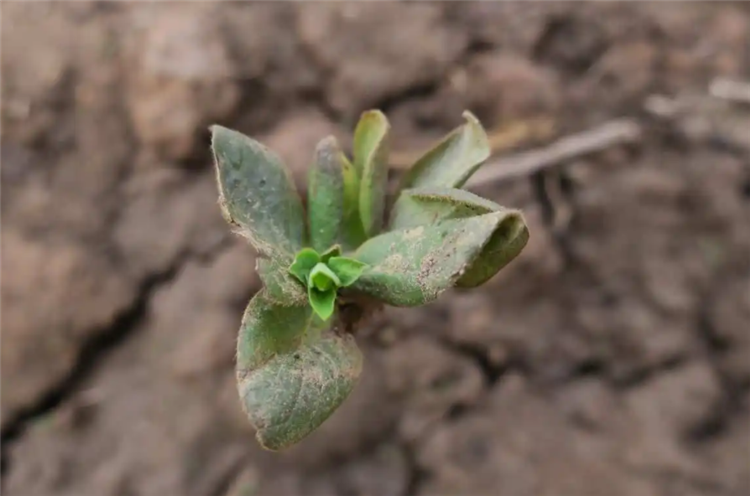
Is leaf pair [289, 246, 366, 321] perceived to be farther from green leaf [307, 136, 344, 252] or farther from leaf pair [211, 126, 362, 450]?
green leaf [307, 136, 344, 252]

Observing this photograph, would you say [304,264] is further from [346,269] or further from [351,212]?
[351,212]

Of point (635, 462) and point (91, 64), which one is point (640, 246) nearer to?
point (635, 462)

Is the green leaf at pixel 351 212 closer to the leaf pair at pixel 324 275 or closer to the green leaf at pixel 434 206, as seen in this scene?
the green leaf at pixel 434 206

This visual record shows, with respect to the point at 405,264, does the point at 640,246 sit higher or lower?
lower

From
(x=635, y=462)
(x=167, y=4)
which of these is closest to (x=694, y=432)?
(x=635, y=462)

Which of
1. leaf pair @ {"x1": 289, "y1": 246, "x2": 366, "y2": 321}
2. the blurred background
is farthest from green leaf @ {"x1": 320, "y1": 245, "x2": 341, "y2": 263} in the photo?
the blurred background

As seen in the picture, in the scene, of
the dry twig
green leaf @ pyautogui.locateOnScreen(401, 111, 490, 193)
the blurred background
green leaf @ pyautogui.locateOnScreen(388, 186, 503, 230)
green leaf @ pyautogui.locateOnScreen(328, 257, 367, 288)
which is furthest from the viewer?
the dry twig

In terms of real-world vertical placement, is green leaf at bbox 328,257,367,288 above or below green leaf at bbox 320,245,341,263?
below

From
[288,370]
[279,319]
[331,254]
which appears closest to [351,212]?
[331,254]
